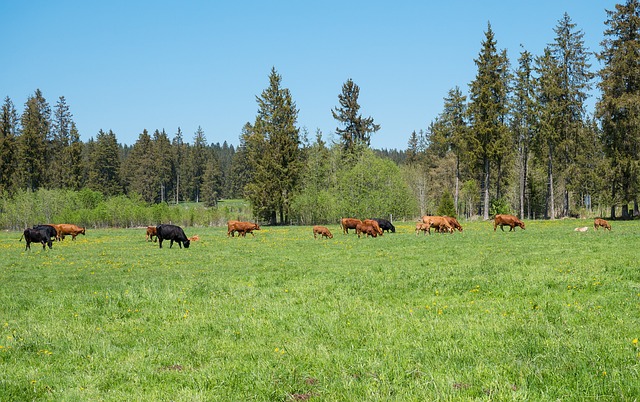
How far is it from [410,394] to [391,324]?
321cm

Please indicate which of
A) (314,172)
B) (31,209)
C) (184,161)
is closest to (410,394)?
(314,172)

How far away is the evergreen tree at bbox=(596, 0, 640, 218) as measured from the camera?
44.8 m

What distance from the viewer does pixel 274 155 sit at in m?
64.0

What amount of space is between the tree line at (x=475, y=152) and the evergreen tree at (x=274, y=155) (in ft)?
0.50

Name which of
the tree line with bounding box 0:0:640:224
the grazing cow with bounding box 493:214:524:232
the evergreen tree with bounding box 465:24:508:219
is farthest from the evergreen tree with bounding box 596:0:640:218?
the grazing cow with bounding box 493:214:524:232

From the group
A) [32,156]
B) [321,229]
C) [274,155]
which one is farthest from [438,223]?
[32,156]

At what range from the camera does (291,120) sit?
65938 mm

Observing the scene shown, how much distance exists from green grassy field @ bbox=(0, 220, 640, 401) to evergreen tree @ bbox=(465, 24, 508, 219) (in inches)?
1569

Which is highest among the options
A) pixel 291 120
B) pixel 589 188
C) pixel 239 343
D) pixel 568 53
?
pixel 568 53

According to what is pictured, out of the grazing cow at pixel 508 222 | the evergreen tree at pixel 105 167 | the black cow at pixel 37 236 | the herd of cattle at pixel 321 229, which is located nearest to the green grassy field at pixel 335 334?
the herd of cattle at pixel 321 229

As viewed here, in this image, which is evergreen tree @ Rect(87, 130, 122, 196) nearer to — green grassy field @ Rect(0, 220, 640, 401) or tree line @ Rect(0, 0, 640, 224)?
tree line @ Rect(0, 0, 640, 224)

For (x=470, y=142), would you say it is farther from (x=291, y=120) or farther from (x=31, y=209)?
(x=31, y=209)

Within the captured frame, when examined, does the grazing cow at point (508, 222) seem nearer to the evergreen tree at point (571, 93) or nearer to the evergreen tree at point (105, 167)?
the evergreen tree at point (571, 93)

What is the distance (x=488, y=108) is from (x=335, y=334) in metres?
51.5
